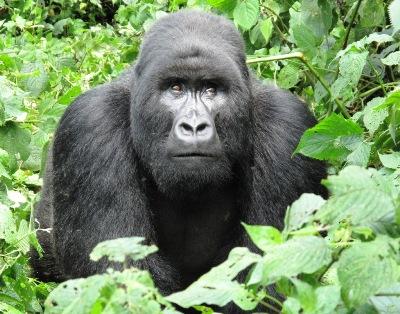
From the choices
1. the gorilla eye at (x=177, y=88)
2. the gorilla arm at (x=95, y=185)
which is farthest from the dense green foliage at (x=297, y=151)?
the gorilla eye at (x=177, y=88)

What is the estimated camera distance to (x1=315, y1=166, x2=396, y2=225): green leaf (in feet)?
7.04

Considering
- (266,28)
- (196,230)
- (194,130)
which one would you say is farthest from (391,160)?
(266,28)

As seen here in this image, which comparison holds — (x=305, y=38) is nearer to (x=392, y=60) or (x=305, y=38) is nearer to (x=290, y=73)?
(x=290, y=73)

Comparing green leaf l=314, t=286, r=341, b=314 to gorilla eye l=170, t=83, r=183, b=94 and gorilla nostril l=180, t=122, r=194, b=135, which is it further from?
gorilla eye l=170, t=83, r=183, b=94

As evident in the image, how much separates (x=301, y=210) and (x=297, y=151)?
1.66 metres

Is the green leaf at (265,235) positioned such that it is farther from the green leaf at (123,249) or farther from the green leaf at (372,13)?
the green leaf at (372,13)

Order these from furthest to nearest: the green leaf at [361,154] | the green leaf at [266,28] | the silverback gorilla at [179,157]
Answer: the green leaf at [266,28]
the silverback gorilla at [179,157]
the green leaf at [361,154]

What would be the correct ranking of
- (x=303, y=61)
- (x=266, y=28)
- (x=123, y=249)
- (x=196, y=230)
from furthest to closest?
(x=266, y=28) < (x=303, y=61) < (x=196, y=230) < (x=123, y=249)

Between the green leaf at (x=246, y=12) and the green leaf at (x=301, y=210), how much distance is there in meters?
2.84

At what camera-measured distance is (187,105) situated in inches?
167

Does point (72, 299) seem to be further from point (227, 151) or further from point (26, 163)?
point (26, 163)

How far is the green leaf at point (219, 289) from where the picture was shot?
2.26 meters

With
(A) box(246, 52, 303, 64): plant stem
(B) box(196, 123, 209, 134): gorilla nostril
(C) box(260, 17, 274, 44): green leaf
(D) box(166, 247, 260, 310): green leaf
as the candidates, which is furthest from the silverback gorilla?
(D) box(166, 247, 260, 310): green leaf

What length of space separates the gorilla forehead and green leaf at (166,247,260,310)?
2073 mm
